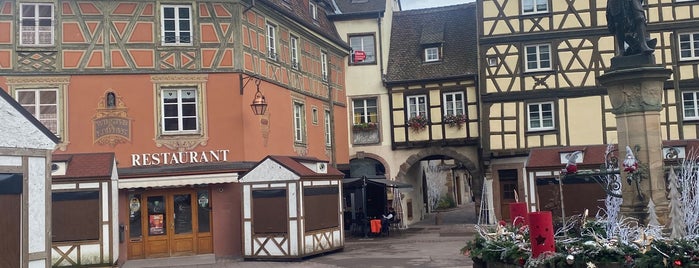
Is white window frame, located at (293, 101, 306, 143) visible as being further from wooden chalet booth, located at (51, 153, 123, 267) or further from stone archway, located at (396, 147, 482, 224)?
wooden chalet booth, located at (51, 153, 123, 267)

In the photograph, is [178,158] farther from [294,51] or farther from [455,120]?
[455,120]

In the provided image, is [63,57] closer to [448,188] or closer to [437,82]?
[437,82]

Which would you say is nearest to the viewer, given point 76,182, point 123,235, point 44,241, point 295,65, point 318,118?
point 44,241

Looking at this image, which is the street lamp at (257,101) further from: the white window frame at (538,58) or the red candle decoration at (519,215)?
the white window frame at (538,58)

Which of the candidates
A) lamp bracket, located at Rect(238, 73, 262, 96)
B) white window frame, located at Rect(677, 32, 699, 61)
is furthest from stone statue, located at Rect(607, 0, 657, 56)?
white window frame, located at Rect(677, 32, 699, 61)

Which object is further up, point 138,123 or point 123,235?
point 138,123

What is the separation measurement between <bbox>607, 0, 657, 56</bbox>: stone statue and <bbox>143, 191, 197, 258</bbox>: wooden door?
481 inches

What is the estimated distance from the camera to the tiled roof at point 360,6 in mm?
30172

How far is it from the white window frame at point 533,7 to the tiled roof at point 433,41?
9.39ft

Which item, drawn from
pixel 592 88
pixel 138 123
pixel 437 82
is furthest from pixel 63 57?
pixel 592 88

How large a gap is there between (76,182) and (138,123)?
287 centimetres

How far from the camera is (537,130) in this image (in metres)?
26.8

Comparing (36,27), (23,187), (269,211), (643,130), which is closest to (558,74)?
(269,211)

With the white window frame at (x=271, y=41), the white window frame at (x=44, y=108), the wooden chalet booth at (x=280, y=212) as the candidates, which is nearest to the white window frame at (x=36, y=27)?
the white window frame at (x=44, y=108)
